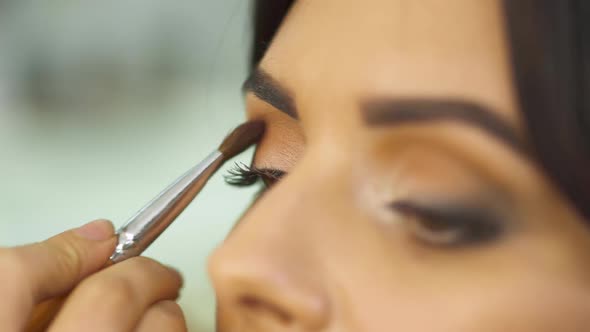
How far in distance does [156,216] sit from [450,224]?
0.88 feet

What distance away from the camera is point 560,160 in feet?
1.30

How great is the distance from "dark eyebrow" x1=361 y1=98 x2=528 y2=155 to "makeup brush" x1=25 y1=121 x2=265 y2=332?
206 mm

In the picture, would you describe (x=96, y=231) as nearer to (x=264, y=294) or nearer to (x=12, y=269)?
(x=12, y=269)

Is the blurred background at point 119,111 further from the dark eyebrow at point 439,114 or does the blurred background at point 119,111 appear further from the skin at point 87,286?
the dark eyebrow at point 439,114

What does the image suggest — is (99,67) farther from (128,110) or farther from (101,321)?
(101,321)

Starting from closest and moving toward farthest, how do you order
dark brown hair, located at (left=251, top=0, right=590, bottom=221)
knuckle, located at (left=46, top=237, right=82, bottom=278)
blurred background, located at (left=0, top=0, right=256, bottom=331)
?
dark brown hair, located at (left=251, top=0, right=590, bottom=221) < knuckle, located at (left=46, top=237, right=82, bottom=278) < blurred background, located at (left=0, top=0, right=256, bottom=331)

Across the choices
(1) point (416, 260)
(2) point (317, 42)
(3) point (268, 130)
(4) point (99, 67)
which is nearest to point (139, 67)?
(4) point (99, 67)

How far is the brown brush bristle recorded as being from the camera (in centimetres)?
63

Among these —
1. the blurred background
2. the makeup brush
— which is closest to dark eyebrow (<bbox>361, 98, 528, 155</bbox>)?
the makeup brush

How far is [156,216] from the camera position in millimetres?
558

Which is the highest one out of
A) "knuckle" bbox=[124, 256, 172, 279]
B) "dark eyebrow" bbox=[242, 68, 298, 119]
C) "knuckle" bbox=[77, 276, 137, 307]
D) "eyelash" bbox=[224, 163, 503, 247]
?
"dark eyebrow" bbox=[242, 68, 298, 119]

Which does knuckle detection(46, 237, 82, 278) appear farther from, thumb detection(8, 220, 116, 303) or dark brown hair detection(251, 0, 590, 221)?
dark brown hair detection(251, 0, 590, 221)

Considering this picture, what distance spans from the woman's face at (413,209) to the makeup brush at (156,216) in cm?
12

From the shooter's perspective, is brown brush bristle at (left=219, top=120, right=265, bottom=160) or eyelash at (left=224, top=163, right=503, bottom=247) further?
brown brush bristle at (left=219, top=120, right=265, bottom=160)
